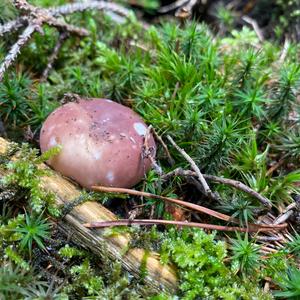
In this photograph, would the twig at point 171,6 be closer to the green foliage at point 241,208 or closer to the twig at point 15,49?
the twig at point 15,49

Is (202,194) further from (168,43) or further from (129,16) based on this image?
(129,16)

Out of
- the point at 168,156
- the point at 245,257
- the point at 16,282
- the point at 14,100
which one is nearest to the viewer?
the point at 16,282

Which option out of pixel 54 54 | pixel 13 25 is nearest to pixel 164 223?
pixel 54 54

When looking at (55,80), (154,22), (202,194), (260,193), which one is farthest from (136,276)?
(154,22)

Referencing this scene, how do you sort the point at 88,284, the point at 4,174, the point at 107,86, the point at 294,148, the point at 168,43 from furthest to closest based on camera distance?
the point at 168,43 → the point at 107,86 → the point at 294,148 → the point at 4,174 → the point at 88,284

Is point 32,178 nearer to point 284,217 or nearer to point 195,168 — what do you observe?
point 195,168

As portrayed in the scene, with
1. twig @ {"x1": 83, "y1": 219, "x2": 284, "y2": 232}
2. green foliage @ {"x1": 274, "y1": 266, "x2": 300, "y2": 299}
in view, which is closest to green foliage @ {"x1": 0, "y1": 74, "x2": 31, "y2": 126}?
twig @ {"x1": 83, "y1": 219, "x2": 284, "y2": 232}

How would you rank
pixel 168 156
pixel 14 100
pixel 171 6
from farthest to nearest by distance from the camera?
pixel 171 6 → pixel 14 100 → pixel 168 156
